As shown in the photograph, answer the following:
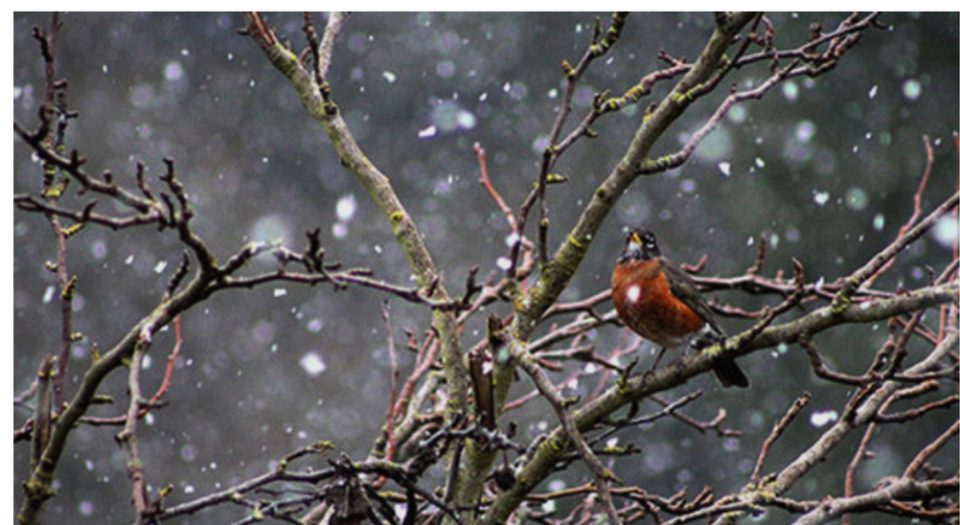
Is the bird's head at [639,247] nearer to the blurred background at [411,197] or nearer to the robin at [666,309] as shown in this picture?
the robin at [666,309]

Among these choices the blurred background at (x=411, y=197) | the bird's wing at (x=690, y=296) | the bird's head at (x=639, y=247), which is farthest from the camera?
the blurred background at (x=411, y=197)

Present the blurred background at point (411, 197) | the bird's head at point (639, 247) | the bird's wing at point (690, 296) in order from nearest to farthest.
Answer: the bird's wing at point (690, 296)
the bird's head at point (639, 247)
the blurred background at point (411, 197)

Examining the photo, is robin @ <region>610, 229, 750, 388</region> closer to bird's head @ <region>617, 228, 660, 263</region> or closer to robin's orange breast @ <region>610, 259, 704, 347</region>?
robin's orange breast @ <region>610, 259, 704, 347</region>

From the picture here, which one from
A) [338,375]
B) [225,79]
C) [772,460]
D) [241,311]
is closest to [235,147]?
[225,79]

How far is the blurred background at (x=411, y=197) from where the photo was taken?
24.8 feet

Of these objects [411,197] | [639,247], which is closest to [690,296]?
[639,247]

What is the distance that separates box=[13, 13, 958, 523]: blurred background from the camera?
756 cm

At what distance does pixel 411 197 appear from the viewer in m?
8.41

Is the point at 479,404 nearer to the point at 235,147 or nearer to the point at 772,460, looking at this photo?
the point at 772,460

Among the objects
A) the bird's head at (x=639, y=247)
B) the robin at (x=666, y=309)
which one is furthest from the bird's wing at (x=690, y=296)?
the bird's head at (x=639, y=247)

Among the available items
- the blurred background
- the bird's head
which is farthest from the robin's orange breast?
the blurred background

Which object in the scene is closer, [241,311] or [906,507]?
[906,507]

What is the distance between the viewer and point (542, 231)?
8.15ft

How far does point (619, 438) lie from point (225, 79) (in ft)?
11.8
